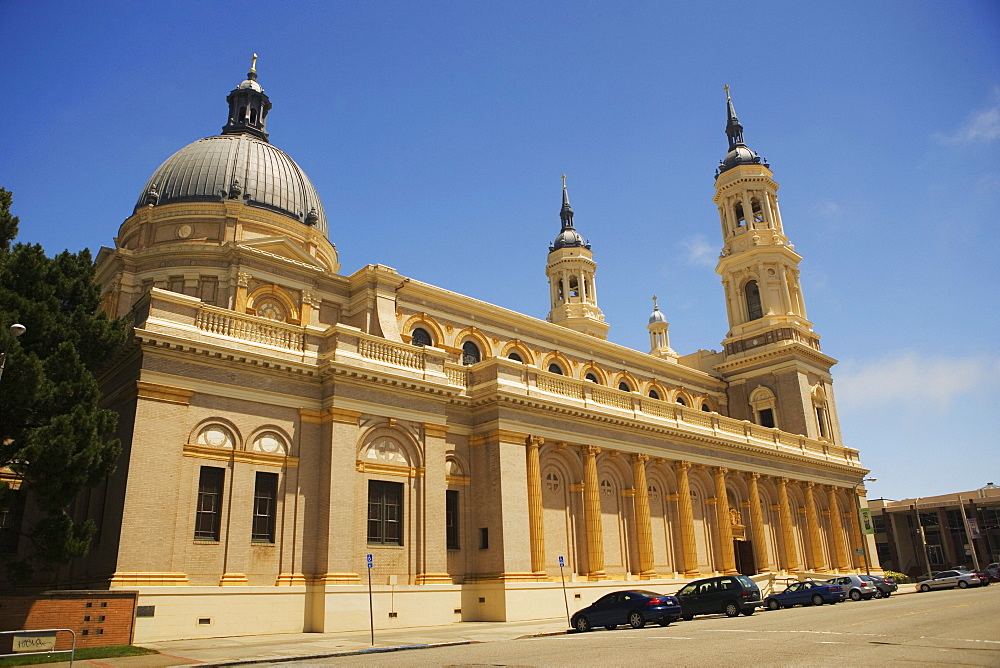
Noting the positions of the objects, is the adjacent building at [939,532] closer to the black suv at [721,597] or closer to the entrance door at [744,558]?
the entrance door at [744,558]

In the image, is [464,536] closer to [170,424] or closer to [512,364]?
[512,364]

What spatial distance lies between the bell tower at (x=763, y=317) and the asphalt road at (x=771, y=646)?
31.4 meters

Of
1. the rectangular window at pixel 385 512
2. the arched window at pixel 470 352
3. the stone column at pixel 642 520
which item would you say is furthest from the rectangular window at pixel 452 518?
the stone column at pixel 642 520

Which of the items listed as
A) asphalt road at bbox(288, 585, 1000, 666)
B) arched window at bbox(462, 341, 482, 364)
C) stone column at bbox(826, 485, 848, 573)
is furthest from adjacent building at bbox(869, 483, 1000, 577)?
asphalt road at bbox(288, 585, 1000, 666)

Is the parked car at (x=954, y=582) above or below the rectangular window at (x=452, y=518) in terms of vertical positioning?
below

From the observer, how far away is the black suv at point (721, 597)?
27.3m

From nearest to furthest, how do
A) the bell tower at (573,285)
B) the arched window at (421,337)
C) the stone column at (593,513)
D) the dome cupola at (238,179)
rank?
the stone column at (593,513) → the arched window at (421,337) → the dome cupola at (238,179) → the bell tower at (573,285)

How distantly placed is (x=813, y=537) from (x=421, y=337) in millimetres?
29564

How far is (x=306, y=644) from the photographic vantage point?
20.6 metres

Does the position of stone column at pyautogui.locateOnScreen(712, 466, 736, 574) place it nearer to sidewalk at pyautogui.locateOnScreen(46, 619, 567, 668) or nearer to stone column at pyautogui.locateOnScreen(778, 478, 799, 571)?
stone column at pyautogui.locateOnScreen(778, 478, 799, 571)

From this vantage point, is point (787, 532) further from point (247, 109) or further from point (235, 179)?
point (247, 109)

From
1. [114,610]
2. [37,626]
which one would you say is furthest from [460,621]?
[37,626]

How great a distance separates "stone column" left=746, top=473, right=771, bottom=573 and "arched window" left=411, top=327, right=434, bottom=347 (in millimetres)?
21054

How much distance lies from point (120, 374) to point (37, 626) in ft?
30.7
